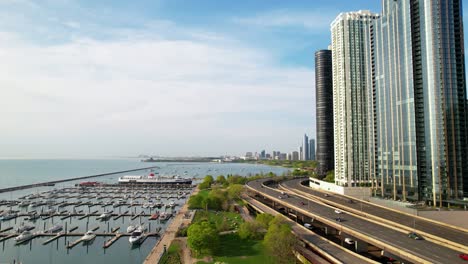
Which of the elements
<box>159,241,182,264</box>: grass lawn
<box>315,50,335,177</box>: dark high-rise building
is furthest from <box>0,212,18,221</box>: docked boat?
<box>315,50,335,177</box>: dark high-rise building

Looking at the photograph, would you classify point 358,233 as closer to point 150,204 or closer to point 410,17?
point 410,17

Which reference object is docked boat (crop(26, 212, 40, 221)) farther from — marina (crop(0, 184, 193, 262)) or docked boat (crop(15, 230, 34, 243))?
docked boat (crop(15, 230, 34, 243))

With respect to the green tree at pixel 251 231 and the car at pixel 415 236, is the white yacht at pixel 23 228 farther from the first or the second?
the car at pixel 415 236

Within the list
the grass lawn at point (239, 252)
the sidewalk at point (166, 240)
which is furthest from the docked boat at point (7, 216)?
the grass lawn at point (239, 252)

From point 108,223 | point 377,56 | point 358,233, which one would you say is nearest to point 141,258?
point 108,223

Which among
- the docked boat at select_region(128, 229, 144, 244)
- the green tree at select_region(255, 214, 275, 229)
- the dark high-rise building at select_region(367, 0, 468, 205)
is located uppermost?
the dark high-rise building at select_region(367, 0, 468, 205)

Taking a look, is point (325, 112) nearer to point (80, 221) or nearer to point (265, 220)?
point (265, 220)
